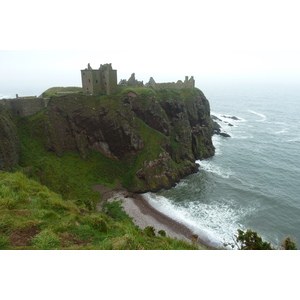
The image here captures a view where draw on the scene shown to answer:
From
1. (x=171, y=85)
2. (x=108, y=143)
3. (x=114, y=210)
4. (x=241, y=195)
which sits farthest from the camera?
(x=171, y=85)

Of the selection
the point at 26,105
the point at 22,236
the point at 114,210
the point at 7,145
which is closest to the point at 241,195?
the point at 114,210

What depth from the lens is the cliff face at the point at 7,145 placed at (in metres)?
33.7

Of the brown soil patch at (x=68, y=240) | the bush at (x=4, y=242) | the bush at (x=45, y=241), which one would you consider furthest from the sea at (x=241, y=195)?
the bush at (x=4, y=242)

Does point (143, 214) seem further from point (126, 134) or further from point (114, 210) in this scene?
point (126, 134)

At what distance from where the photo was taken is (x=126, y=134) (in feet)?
170

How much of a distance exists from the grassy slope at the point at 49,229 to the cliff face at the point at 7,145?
901 inches

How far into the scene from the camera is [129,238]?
8977mm

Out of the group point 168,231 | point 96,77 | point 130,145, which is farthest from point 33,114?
point 168,231

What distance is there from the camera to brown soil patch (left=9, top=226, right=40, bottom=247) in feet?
27.9

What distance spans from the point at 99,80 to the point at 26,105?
1939 centimetres

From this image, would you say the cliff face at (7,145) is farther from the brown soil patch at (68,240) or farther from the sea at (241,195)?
the brown soil patch at (68,240)

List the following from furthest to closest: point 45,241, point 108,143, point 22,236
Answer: point 108,143 → point 22,236 → point 45,241

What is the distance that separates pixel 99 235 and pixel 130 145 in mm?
41853

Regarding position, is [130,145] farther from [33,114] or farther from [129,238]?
[129,238]
